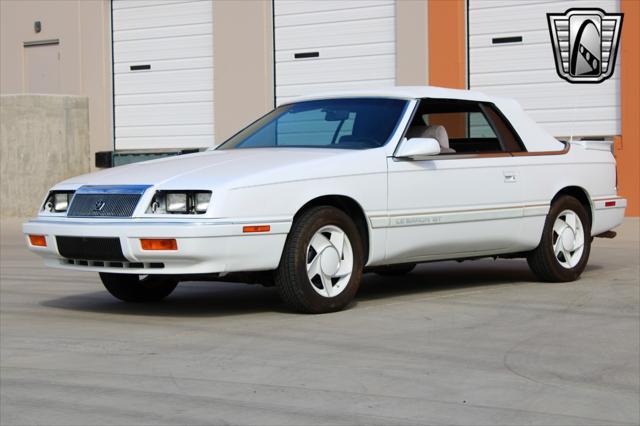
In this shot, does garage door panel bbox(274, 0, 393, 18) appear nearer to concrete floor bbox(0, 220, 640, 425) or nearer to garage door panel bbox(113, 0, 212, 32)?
garage door panel bbox(113, 0, 212, 32)

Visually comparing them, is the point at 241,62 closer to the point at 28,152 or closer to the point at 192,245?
the point at 28,152

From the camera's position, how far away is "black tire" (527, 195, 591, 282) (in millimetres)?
9633

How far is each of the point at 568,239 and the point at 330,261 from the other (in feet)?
8.86

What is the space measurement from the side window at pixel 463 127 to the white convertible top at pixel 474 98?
0.05 m

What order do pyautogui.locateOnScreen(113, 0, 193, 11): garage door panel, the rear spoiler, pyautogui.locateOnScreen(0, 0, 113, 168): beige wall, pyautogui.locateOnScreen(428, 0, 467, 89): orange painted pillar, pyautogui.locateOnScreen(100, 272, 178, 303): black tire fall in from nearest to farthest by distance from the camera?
1. pyautogui.locateOnScreen(100, 272, 178, 303): black tire
2. the rear spoiler
3. pyautogui.locateOnScreen(428, 0, 467, 89): orange painted pillar
4. pyautogui.locateOnScreen(113, 0, 193, 11): garage door panel
5. pyautogui.locateOnScreen(0, 0, 113, 168): beige wall

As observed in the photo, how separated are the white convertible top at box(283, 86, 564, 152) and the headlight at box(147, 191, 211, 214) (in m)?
1.99

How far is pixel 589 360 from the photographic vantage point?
6.47 m

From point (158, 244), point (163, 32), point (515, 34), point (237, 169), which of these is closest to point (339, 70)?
point (515, 34)

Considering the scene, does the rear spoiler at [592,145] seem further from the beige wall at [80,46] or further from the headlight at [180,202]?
the beige wall at [80,46]

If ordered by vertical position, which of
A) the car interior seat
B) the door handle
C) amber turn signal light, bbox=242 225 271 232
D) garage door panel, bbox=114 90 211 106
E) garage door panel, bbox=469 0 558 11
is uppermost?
garage door panel, bbox=469 0 558 11

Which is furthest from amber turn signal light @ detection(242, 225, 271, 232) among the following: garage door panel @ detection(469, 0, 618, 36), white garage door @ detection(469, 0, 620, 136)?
garage door panel @ detection(469, 0, 618, 36)

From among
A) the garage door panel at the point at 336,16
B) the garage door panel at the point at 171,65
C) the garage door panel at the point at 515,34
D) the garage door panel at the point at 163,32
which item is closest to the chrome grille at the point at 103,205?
the garage door panel at the point at 515,34

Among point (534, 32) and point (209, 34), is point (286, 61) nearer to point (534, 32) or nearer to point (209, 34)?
point (209, 34)

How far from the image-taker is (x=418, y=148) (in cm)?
838
